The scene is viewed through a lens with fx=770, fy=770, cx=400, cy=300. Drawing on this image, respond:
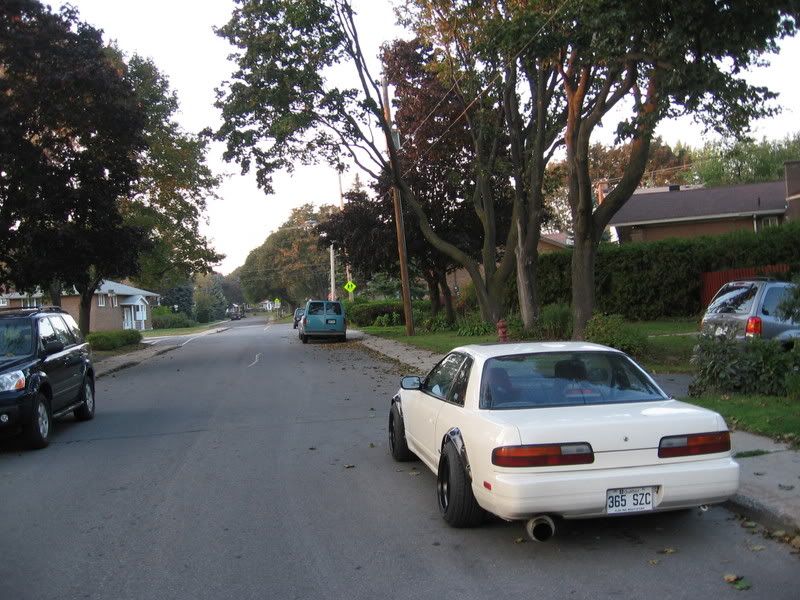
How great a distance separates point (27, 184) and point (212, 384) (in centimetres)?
911

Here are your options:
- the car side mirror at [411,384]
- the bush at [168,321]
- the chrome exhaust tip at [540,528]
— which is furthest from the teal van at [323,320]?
the bush at [168,321]

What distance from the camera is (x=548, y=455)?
16.8ft

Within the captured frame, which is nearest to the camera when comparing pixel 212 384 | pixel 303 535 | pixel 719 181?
pixel 303 535

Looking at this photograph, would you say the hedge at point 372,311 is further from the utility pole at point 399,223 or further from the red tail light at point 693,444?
the red tail light at point 693,444

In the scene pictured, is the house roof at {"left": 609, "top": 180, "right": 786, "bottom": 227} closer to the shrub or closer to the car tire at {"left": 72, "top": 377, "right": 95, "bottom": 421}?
the shrub

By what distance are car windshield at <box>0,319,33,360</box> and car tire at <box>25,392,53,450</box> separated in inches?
30.7

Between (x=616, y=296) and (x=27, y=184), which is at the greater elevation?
(x=27, y=184)

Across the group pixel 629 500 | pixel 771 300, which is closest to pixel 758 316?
pixel 771 300

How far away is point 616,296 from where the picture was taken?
91.4 feet

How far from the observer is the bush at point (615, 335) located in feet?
51.3

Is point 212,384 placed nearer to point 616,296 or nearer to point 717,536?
point 717,536

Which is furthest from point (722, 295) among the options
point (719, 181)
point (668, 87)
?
point (719, 181)

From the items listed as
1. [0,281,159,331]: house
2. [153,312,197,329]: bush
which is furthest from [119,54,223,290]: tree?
[153,312,197,329]: bush

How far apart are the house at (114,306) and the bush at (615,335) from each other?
4150 cm
